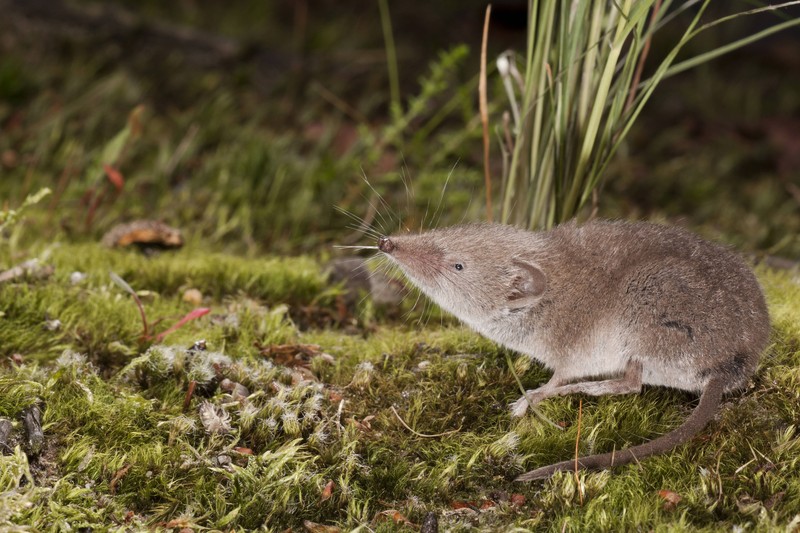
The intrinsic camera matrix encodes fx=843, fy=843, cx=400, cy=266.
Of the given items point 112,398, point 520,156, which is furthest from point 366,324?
point 112,398

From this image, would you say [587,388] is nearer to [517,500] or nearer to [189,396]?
[517,500]

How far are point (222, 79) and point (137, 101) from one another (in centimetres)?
85

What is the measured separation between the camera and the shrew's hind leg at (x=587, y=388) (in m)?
3.01

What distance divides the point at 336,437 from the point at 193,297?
1341 mm

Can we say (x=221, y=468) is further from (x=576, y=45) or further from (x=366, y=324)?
(x=576, y=45)

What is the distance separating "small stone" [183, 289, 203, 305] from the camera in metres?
3.98

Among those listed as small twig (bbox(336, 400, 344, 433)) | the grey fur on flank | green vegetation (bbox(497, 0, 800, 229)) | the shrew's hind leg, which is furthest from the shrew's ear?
small twig (bbox(336, 400, 344, 433))

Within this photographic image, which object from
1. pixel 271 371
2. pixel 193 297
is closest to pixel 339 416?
pixel 271 371

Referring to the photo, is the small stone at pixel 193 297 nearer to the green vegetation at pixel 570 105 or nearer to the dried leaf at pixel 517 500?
the green vegetation at pixel 570 105

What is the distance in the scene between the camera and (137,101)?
20.9 feet

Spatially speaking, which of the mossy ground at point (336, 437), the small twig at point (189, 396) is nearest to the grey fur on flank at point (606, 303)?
the mossy ground at point (336, 437)

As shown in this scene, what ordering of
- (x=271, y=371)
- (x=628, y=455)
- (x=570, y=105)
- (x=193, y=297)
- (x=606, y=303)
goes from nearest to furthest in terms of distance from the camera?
(x=628, y=455) < (x=606, y=303) < (x=271, y=371) < (x=570, y=105) < (x=193, y=297)

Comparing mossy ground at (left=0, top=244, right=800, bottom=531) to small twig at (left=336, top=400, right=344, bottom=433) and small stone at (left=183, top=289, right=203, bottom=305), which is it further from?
small stone at (left=183, top=289, right=203, bottom=305)

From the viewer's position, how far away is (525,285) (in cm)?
318
